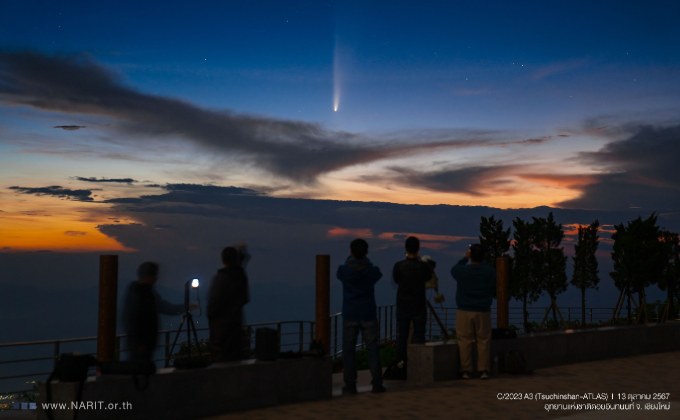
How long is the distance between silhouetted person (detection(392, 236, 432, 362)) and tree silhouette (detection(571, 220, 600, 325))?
2677cm

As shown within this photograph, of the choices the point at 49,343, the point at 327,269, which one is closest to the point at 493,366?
the point at 327,269

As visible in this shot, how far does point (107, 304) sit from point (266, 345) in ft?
7.13

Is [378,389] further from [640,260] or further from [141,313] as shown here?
[640,260]

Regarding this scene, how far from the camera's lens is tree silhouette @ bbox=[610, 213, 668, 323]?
3073cm

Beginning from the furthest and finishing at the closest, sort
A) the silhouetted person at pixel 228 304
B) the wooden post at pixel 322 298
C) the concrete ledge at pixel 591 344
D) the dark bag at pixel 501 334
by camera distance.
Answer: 1. the concrete ledge at pixel 591 344
2. the dark bag at pixel 501 334
3. the wooden post at pixel 322 298
4. the silhouetted person at pixel 228 304

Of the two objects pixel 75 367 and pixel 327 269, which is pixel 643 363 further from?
pixel 75 367

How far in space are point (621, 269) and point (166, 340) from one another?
20896 mm

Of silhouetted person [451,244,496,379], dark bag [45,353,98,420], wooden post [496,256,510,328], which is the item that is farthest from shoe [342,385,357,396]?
wooden post [496,256,510,328]

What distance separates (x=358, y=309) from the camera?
39.4 ft

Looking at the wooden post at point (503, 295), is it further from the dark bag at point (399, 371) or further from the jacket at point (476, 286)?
the dark bag at point (399, 371)

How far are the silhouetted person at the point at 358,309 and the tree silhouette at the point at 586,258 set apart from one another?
27790 mm

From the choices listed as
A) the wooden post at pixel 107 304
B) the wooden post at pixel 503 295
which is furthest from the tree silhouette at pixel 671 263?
the wooden post at pixel 107 304

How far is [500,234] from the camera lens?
110 ft

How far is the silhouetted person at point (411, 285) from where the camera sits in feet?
42.1
